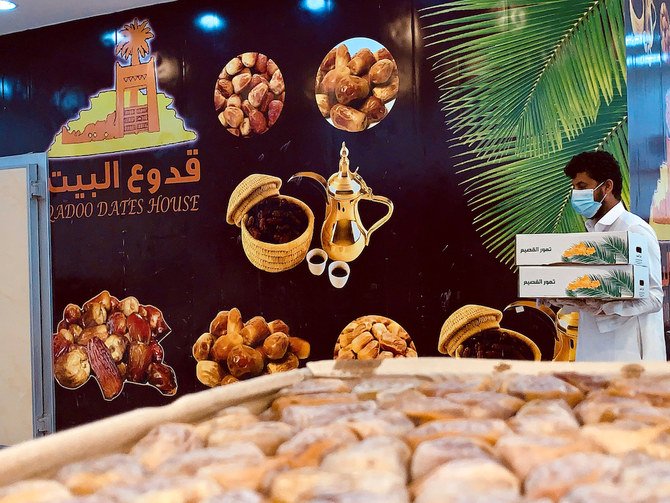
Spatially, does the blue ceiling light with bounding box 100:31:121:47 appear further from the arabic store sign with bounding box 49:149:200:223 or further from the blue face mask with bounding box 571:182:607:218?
the blue face mask with bounding box 571:182:607:218

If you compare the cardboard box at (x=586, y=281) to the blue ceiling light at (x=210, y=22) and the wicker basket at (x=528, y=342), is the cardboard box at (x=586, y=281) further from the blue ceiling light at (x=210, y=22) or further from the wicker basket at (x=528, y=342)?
the blue ceiling light at (x=210, y=22)

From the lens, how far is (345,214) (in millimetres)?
3357

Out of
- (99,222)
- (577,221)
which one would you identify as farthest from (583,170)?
(99,222)

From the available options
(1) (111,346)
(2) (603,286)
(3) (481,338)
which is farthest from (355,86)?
(1) (111,346)

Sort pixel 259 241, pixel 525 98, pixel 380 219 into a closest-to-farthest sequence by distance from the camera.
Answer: pixel 525 98 < pixel 380 219 < pixel 259 241

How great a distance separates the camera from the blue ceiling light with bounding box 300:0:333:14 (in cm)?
340

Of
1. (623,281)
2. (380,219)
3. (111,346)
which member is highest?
(380,219)

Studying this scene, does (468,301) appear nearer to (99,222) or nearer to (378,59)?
(378,59)

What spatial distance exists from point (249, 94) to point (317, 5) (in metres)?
0.56

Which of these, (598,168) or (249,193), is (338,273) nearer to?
(249,193)

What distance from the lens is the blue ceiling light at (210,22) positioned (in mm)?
3662

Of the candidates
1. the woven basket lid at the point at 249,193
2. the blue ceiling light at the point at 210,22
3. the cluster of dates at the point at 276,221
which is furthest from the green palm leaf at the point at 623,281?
the blue ceiling light at the point at 210,22

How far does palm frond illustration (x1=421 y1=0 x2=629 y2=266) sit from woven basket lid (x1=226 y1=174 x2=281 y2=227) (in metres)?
0.95

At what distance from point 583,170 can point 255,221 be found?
1627 mm
